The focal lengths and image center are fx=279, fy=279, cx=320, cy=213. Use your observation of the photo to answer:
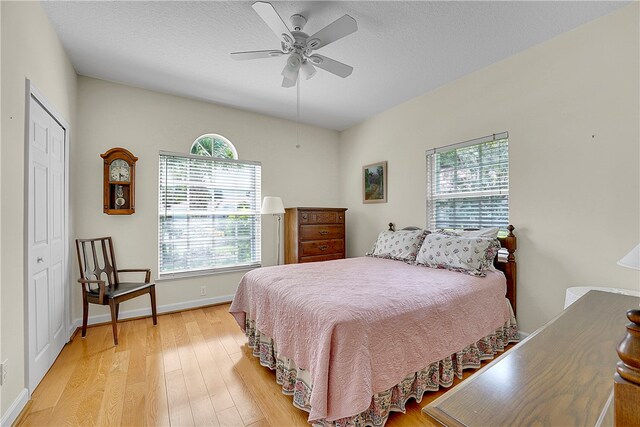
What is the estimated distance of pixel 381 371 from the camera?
158 centimetres

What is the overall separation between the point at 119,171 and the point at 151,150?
443 mm

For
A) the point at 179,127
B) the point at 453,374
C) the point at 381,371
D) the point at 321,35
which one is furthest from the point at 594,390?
the point at 179,127

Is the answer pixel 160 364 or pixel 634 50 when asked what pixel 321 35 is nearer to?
pixel 634 50

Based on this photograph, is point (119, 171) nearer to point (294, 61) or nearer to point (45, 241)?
point (45, 241)

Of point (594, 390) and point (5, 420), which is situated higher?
point (594, 390)

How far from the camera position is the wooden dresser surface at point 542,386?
644 millimetres

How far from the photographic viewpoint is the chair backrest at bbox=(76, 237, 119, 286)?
9.70 ft

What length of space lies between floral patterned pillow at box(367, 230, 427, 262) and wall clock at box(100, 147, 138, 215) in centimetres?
303

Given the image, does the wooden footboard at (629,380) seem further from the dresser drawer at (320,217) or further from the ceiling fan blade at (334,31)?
the dresser drawer at (320,217)

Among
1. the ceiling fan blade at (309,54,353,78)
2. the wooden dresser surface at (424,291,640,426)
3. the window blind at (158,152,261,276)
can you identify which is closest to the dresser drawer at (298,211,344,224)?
the window blind at (158,152,261,276)

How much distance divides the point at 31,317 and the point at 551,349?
9.72ft

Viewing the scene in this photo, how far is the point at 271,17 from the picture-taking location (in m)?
1.87

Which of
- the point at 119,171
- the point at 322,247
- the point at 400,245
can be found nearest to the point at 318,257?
the point at 322,247

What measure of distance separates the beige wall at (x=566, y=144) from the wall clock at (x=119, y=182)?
12.3 ft
